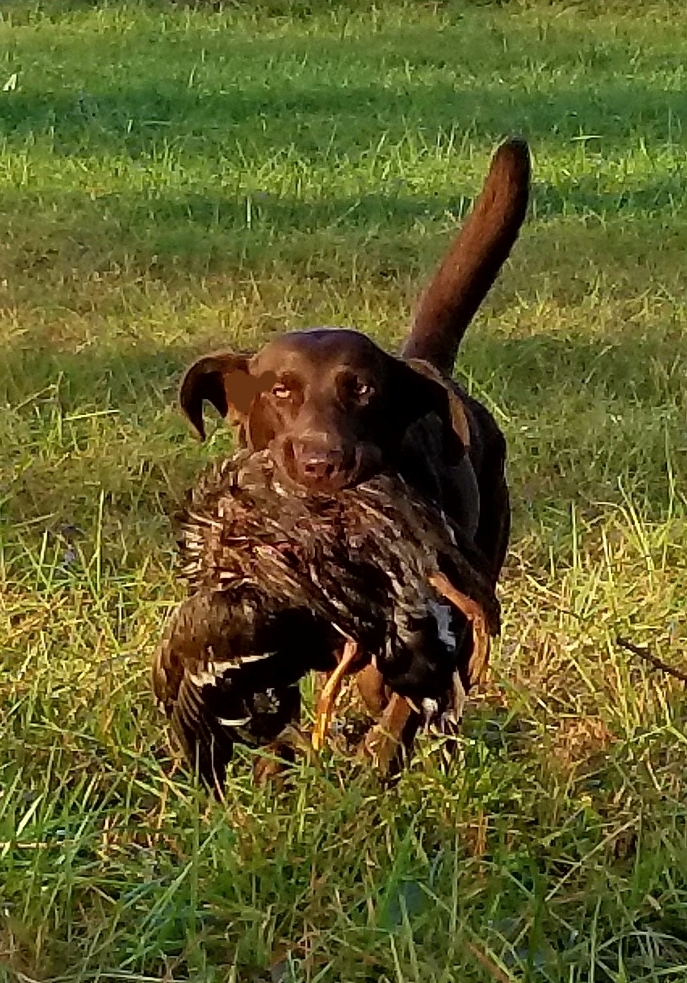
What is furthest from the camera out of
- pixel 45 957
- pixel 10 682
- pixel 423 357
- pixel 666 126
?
pixel 666 126

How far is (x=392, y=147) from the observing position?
7469 millimetres

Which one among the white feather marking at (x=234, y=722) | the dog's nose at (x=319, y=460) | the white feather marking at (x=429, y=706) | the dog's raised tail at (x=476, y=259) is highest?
the dog's nose at (x=319, y=460)

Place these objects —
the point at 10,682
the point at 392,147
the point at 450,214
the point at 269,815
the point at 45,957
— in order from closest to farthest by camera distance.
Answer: the point at 45,957 → the point at 269,815 → the point at 10,682 → the point at 450,214 → the point at 392,147

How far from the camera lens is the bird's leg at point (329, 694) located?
7.28 ft

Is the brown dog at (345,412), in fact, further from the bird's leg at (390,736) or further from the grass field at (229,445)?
the grass field at (229,445)

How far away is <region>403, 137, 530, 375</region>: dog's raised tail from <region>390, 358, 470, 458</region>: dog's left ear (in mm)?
713

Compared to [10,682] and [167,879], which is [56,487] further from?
[167,879]

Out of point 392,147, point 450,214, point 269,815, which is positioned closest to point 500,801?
point 269,815

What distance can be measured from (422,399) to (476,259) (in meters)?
0.80

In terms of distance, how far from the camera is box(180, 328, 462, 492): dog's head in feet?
6.94

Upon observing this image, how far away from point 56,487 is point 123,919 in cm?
159

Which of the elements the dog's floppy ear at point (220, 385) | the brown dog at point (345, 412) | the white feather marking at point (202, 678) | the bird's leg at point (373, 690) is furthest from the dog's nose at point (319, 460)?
the bird's leg at point (373, 690)

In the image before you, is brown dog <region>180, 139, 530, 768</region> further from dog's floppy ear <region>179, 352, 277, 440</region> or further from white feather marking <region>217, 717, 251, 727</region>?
white feather marking <region>217, 717, 251, 727</region>

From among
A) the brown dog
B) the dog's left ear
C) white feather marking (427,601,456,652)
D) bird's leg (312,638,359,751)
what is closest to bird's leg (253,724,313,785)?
bird's leg (312,638,359,751)
